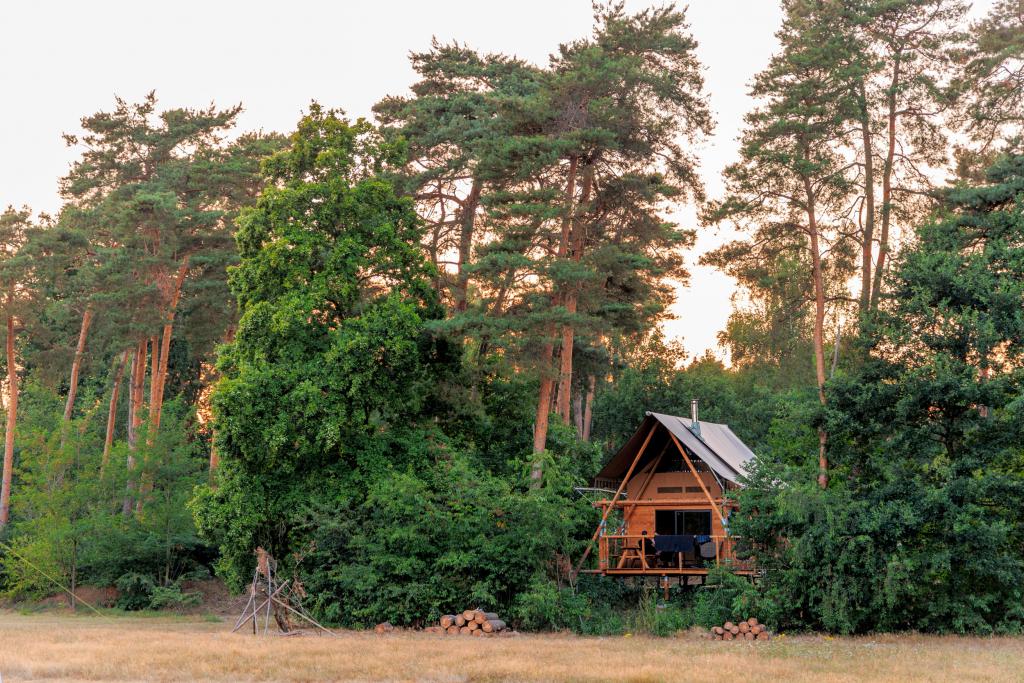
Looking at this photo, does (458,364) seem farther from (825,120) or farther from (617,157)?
(825,120)

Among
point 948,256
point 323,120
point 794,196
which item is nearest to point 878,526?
point 948,256

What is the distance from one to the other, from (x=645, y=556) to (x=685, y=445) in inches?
111

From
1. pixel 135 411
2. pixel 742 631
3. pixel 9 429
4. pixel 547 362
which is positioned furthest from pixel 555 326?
pixel 9 429

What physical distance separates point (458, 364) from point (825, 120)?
11402 mm

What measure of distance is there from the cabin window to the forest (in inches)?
69.4

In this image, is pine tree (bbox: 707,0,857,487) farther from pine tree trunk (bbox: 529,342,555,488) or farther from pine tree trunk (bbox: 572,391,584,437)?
pine tree trunk (bbox: 572,391,584,437)

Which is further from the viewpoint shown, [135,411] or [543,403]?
[135,411]

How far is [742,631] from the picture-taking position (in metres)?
21.9

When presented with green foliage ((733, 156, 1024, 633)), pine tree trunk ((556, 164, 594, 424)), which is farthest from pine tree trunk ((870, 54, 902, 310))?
pine tree trunk ((556, 164, 594, 424))

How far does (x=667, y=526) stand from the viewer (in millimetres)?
27906

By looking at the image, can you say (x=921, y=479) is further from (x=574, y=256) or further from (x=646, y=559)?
(x=574, y=256)

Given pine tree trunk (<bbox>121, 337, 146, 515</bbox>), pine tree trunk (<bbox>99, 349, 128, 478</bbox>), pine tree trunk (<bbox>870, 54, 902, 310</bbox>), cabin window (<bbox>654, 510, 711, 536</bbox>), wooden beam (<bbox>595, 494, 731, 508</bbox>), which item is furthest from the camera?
pine tree trunk (<bbox>99, 349, 128, 478</bbox>)

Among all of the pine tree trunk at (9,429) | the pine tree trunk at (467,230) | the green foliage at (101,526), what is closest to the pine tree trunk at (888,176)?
the pine tree trunk at (467,230)

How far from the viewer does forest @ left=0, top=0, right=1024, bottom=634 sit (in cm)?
2177
